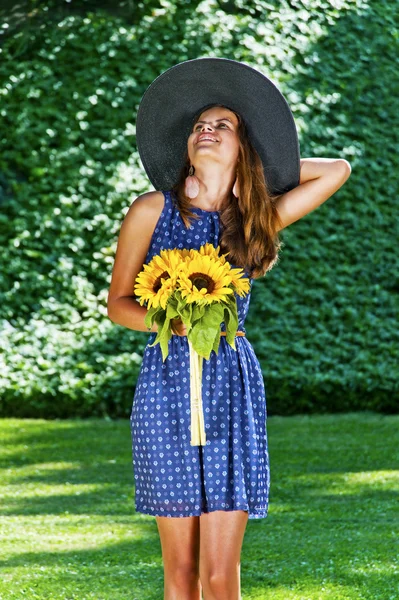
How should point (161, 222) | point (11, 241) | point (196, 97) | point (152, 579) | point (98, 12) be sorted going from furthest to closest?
1. point (98, 12)
2. point (11, 241)
3. point (152, 579)
4. point (196, 97)
5. point (161, 222)

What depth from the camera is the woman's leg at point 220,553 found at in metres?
2.91

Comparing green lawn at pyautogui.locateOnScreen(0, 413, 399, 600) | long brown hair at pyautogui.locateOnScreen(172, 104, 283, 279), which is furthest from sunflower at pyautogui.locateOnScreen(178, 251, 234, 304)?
green lawn at pyautogui.locateOnScreen(0, 413, 399, 600)

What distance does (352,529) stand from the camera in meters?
5.11

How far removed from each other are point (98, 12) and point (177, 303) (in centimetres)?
616

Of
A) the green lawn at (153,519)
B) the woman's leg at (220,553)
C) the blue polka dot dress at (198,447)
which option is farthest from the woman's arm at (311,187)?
the green lawn at (153,519)

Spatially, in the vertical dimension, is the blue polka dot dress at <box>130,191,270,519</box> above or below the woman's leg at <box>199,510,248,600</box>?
above

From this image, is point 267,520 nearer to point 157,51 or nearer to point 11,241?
point 11,241

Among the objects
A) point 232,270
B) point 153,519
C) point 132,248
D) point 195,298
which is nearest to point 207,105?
point 132,248

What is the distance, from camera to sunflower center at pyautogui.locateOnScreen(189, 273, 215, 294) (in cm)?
283

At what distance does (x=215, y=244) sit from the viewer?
3.16 meters

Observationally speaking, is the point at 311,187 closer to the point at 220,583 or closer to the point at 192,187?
the point at 192,187

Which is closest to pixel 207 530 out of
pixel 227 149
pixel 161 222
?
pixel 161 222

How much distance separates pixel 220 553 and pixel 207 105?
1.43 m

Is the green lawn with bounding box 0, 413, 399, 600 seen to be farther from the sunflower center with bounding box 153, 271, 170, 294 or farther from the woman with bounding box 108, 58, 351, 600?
the sunflower center with bounding box 153, 271, 170, 294
